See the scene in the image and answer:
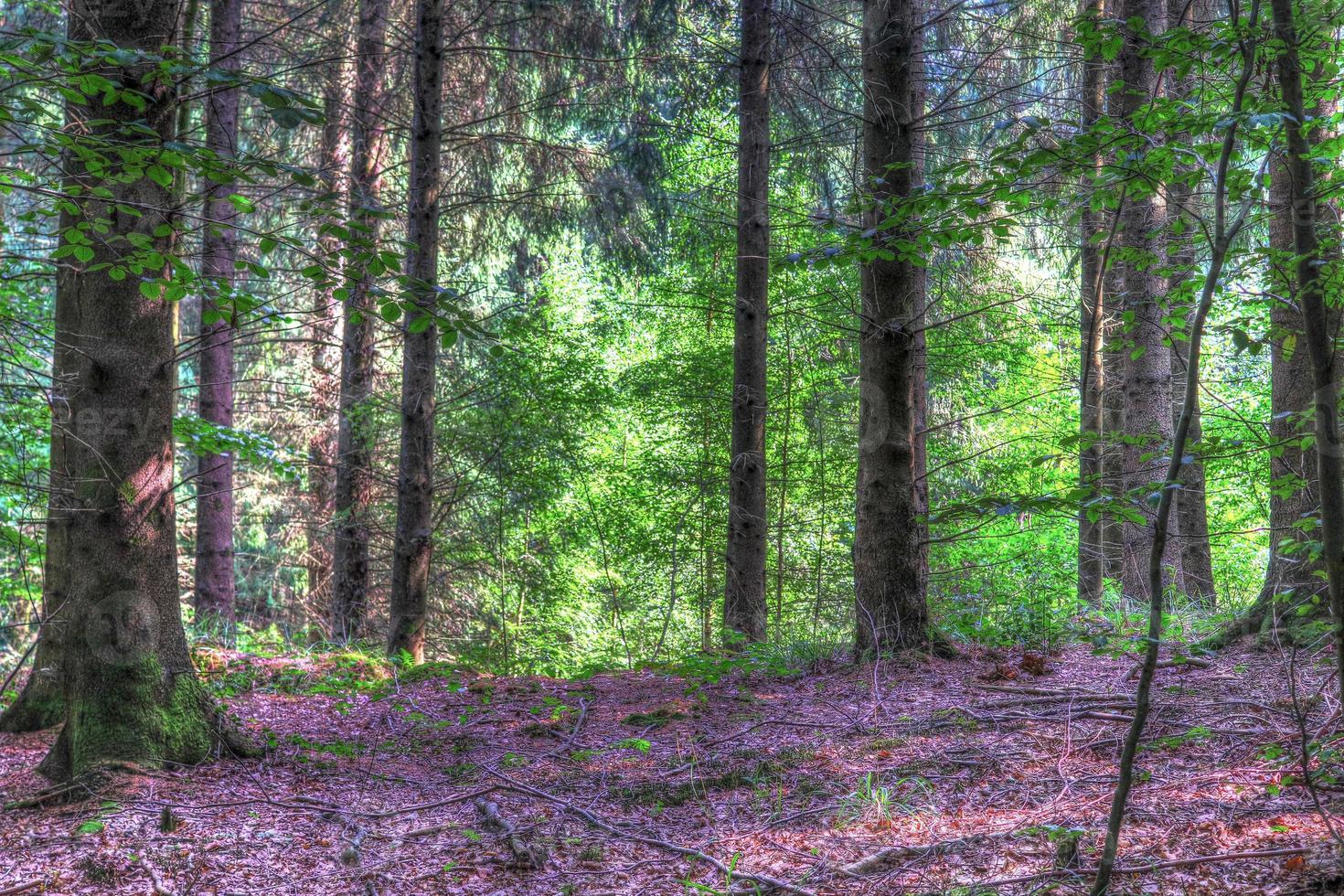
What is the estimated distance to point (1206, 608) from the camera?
6.98 metres

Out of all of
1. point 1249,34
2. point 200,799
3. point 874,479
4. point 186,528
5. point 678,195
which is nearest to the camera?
point 1249,34

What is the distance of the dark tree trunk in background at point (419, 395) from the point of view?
22.4ft

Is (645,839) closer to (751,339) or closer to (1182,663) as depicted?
(1182,663)

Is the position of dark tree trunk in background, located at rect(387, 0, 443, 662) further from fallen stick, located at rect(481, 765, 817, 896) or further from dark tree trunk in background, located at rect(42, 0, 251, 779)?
fallen stick, located at rect(481, 765, 817, 896)

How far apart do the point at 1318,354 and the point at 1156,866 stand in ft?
4.93

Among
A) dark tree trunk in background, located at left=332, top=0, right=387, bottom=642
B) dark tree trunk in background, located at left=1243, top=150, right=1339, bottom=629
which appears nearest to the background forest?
dark tree trunk in background, located at left=332, top=0, right=387, bottom=642

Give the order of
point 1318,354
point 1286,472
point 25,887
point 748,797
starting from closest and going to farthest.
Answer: point 1318,354, point 25,887, point 748,797, point 1286,472

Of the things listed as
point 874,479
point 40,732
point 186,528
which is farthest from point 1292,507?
point 186,528

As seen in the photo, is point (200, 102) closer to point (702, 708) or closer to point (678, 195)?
point (678, 195)

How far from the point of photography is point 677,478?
924 cm

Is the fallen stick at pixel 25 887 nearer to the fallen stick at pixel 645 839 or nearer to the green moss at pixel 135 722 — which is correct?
the green moss at pixel 135 722

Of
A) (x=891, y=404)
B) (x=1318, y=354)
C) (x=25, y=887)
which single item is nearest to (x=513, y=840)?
(x=25, y=887)

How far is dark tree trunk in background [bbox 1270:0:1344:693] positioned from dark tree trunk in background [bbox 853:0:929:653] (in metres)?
2.93

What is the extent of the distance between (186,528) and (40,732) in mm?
10007
